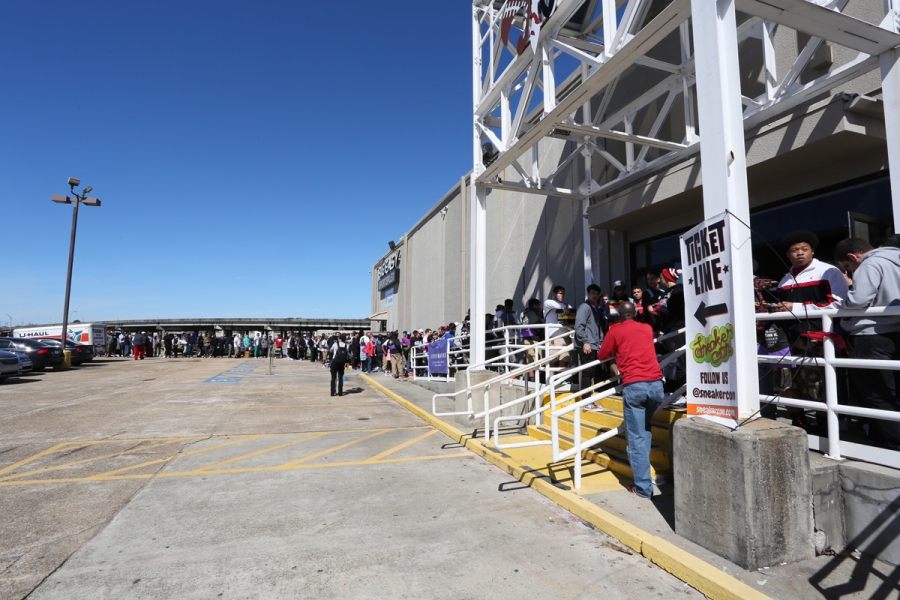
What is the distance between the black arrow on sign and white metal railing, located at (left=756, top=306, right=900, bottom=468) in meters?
0.81

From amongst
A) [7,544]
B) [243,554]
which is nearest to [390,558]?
A: [243,554]

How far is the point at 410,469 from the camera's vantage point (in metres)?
6.29

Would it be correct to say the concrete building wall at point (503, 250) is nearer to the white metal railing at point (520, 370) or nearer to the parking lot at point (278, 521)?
the white metal railing at point (520, 370)

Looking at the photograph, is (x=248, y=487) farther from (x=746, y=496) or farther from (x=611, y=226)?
(x=611, y=226)

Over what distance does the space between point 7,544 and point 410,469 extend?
3.80 m

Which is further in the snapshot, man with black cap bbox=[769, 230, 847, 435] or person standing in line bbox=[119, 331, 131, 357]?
person standing in line bbox=[119, 331, 131, 357]

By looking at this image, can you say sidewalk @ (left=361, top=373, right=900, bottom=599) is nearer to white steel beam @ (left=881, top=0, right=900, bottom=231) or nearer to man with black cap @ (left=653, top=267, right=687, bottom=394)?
man with black cap @ (left=653, top=267, right=687, bottom=394)

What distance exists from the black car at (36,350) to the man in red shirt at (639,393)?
2400 centimetres

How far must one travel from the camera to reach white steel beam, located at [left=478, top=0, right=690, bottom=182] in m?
4.94

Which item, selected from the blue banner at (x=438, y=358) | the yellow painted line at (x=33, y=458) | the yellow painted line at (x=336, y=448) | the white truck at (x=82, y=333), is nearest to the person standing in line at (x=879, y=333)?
the yellow painted line at (x=336, y=448)

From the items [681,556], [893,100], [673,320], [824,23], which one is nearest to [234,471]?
[681,556]

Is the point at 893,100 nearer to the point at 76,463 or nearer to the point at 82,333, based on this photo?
the point at 76,463

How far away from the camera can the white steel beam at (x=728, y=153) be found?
366cm

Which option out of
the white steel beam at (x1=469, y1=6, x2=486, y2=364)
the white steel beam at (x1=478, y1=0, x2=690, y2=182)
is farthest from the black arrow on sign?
the white steel beam at (x1=469, y1=6, x2=486, y2=364)
